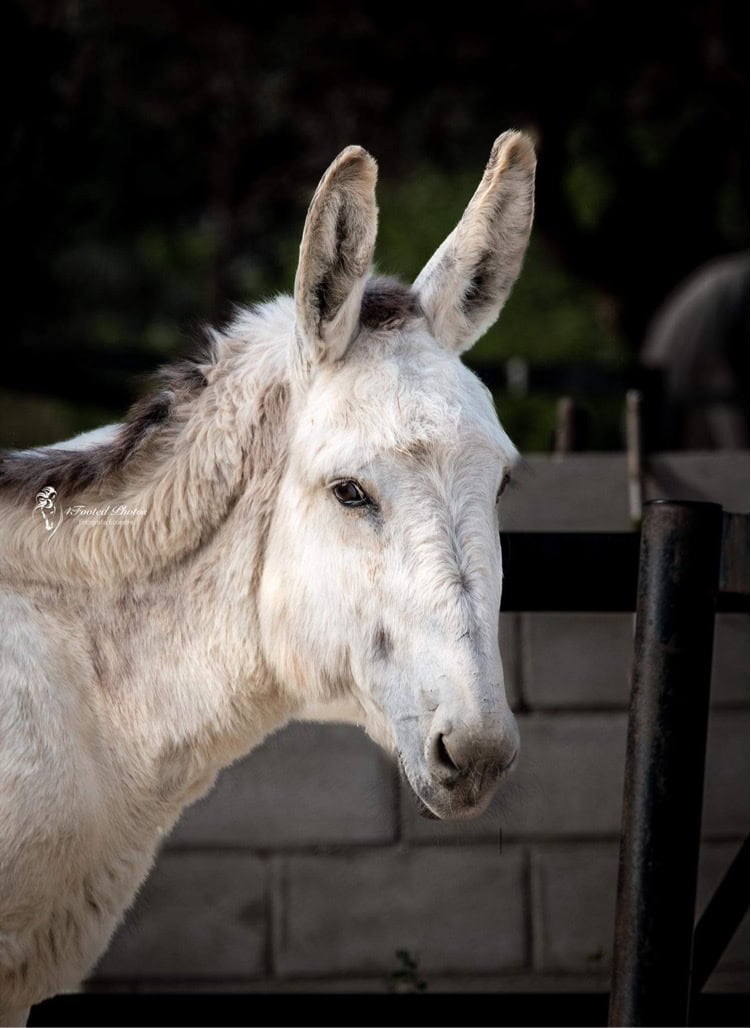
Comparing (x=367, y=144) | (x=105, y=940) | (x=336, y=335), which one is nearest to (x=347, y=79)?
(x=367, y=144)

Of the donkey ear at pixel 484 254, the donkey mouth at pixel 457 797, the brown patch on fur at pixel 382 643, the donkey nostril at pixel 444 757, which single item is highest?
the donkey ear at pixel 484 254

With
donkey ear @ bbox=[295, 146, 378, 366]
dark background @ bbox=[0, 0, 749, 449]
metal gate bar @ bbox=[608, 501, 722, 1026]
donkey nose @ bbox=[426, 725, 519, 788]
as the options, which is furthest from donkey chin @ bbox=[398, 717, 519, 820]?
dark background @ bbox=[0, 0, 749, 449]

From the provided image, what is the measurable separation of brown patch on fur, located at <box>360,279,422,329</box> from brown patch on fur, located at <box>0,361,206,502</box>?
40cm

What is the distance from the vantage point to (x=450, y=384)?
229 centimetres

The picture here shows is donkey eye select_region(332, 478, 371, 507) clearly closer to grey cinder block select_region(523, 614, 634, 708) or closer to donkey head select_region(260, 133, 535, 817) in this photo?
donkey head select_region(260, 133, 535, 817)

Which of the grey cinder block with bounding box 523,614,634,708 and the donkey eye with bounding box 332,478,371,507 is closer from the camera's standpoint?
the donkey eye with bounding box 332,478,371,507

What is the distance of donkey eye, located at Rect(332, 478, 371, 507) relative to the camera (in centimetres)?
222

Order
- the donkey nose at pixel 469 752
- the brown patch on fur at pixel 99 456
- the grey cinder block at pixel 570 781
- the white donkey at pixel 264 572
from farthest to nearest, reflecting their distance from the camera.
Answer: the grey cinder block at pixel 570 781 → the brown patch on fur at pixel 99 456 → the white donkey at pixel 264 572 → the donkey nose at pixel 469 752

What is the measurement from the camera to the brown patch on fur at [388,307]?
238cm

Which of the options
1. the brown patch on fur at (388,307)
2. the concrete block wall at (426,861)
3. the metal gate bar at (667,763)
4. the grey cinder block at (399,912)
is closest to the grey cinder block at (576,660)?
the concrete block wall at (426,861)

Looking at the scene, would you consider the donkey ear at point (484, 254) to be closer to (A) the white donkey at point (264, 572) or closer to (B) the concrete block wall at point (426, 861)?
(A) the white donkey at point (264, 572)

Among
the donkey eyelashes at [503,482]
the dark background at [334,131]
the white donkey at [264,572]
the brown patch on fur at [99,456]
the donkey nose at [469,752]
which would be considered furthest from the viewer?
the dark background at [334,131]

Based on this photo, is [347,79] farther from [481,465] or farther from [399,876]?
[481,465]

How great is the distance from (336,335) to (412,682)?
705 mm
